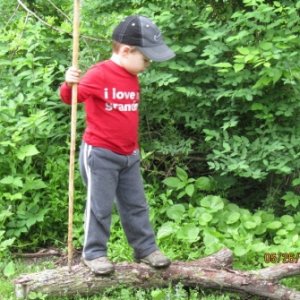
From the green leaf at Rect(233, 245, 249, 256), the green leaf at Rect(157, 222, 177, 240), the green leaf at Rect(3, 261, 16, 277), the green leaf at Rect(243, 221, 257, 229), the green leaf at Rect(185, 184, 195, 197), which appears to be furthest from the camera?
the green leaf at Rect(185, 184, 195, 197)

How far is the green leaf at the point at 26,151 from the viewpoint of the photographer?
508 centimetres

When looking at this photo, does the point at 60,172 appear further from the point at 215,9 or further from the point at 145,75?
the point at 215,9

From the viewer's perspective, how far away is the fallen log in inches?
160

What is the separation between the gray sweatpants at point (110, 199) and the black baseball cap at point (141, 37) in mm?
675

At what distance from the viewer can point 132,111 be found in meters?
4.07

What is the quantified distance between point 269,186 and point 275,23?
5.05 ft

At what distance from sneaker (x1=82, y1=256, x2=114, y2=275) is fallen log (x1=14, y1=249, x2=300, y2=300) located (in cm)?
5

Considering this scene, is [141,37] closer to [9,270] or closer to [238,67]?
[238,67]

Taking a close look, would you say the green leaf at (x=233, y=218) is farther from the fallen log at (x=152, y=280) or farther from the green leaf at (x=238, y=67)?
the green leaf at (x=238, y=67)

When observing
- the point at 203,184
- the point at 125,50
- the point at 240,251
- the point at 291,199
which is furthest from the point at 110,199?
the point at 291,199

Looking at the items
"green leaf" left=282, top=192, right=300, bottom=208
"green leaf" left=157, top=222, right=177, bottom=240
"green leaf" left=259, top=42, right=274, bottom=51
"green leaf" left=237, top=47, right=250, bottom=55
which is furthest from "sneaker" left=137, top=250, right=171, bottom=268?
"green leaf" left=259, top=42, right=274, bottom=51

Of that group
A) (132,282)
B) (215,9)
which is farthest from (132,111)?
(215,9)

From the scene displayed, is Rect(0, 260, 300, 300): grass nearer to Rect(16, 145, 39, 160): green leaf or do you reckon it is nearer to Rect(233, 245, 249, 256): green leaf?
Rect(233, 245, 249, 256): green leaf

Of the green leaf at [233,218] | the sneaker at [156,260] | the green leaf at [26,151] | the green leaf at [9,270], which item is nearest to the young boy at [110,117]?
the sneaker at [156,260]
